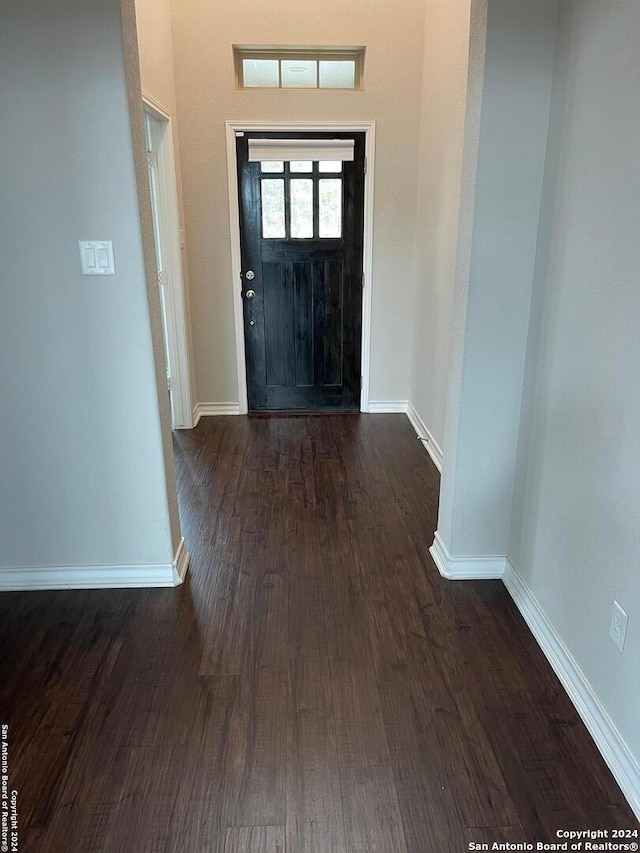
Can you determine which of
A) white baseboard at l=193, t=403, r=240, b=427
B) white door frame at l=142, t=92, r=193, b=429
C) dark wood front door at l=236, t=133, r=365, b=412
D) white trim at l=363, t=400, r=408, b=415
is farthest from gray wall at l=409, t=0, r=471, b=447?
white door frame at l=142, t=92, r=193, b=429

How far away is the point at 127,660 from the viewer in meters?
2.08

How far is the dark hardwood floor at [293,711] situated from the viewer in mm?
1518

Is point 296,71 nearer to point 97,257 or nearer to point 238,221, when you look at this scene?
point 238,221

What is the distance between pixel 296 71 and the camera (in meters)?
4.07

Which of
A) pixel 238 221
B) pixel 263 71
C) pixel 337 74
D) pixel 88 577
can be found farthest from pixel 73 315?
pixel 337 74

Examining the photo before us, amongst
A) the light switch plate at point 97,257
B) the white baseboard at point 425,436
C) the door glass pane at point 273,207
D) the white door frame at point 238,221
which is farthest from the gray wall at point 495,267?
the door glass pane at point 273,207

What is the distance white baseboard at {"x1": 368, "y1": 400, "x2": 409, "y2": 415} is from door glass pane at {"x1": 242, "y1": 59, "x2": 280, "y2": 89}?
2293mm

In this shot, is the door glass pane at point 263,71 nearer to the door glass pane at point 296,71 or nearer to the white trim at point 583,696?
the door glass pane at point 296,71

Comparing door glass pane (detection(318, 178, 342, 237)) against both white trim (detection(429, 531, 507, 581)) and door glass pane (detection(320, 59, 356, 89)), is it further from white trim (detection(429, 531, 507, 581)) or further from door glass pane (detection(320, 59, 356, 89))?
white trim (detection(429, 531, 507, 581))

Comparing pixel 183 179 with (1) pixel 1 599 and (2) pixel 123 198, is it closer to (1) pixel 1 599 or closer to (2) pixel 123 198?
(2) pixel 123 198

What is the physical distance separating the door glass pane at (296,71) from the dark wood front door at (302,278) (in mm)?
330

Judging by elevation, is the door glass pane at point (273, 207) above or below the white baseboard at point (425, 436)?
above

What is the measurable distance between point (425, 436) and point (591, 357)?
2.31 m

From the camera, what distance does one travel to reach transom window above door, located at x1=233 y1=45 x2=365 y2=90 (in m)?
4.05
